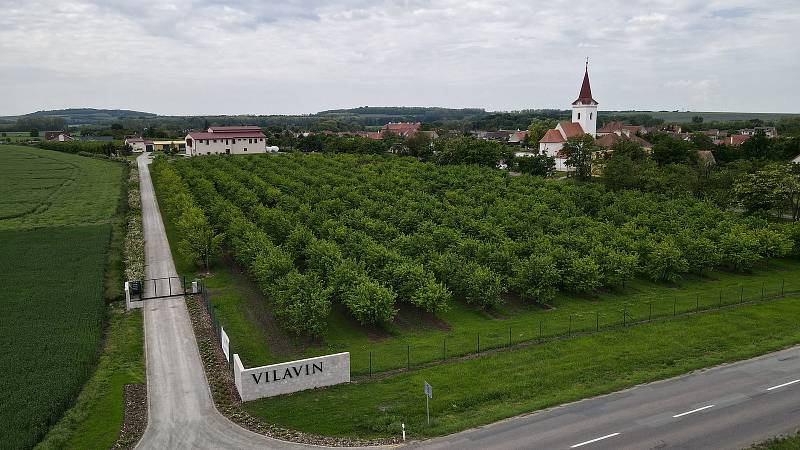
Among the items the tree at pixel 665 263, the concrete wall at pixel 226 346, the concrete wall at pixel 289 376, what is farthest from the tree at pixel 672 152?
the concrete wall at pixel 226 346

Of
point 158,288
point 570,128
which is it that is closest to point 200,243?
point 158,288

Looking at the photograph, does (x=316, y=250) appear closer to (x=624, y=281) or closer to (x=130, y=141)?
(x=624, y=281)

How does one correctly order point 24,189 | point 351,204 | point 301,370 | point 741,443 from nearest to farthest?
point 741,443 < point 301,370 < point 351,204 < point 24,189

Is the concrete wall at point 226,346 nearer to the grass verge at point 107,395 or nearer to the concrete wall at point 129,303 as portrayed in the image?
the grass verge at point 107,395

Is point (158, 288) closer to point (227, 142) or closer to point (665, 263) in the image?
point (665, 263)

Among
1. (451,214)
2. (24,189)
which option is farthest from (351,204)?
(24,189)

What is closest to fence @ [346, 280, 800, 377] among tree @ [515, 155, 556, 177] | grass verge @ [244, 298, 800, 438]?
grass verge @ [244, 298, 800, 438]
